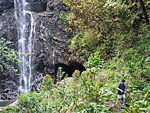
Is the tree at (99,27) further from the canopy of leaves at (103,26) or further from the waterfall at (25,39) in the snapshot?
the waterfall at (25,39)

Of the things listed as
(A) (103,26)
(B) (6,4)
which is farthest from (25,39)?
(A) (103,26)

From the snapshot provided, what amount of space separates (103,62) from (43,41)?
18.4 ft

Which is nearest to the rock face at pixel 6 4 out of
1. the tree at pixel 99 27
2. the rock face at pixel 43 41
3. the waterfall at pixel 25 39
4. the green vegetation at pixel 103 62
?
the rock face at pixel 43 41

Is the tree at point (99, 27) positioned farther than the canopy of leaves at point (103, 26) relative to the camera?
Yes

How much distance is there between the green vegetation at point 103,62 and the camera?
443 centimetres

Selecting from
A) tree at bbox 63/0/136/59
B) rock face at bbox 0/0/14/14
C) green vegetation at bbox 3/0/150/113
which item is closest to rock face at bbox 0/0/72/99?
rock face at bbox 0/0/14/14

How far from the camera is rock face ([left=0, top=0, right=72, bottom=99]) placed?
11.1m

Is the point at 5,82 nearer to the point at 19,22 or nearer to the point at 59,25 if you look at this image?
the point at 19,22

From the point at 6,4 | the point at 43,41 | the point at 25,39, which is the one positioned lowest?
the point at 43,41

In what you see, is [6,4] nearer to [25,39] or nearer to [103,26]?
[25,39]

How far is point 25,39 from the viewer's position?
12805mm

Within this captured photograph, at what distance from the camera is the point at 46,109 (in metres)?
4.52

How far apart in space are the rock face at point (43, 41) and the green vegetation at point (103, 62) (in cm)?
90

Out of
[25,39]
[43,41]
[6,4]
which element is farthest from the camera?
[6,4]
